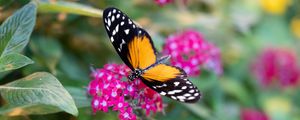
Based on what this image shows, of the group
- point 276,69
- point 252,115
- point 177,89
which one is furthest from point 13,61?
point 276,69

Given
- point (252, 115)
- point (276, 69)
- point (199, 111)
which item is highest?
point (276, 69)

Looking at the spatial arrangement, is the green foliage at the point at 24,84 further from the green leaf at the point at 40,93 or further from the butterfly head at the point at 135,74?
the butterfly head at the point at 135,74

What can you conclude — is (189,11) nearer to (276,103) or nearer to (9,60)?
(276,103)

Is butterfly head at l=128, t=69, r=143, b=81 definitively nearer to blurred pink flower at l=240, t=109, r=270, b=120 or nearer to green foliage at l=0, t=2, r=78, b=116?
green foliage at l=0, t=2, r=78, b=116

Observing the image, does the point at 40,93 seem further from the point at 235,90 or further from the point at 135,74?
the point at 235,90

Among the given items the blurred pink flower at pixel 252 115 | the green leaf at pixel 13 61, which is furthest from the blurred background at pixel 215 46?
the green leaf at pixel 13 61

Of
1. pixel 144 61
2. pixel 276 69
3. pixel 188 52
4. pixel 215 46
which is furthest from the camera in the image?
pixel 276 69

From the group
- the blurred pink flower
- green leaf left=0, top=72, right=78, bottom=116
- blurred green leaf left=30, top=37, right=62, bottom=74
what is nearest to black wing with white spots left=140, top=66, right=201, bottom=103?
green leaf left=0, top=72, right=78, bottom=116
